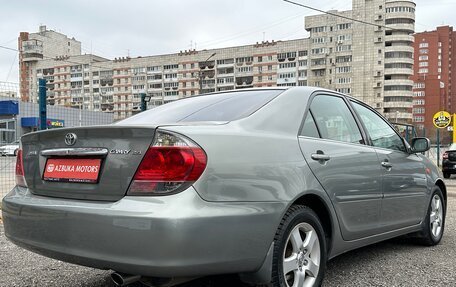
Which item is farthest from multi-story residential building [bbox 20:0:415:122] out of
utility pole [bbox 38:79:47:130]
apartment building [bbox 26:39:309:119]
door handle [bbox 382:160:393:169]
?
door handle [bbox 382:160:393:169]

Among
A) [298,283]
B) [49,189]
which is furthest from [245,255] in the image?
[49,189]

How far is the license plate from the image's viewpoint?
8.14 ft

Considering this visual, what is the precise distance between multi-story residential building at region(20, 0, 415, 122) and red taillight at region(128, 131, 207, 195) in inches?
3173

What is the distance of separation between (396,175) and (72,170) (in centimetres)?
280

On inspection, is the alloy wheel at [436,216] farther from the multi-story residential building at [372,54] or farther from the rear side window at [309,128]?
the multi-story residential building at [372,54]

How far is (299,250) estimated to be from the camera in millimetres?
2832

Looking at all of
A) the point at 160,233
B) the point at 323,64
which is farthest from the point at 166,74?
the point at 160,233

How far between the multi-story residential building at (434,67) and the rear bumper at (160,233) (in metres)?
135

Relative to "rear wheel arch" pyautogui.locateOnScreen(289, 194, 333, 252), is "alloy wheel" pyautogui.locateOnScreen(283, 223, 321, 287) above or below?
below

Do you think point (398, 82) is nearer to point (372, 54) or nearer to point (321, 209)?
point (372, 54)

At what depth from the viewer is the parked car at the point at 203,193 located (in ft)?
7.34

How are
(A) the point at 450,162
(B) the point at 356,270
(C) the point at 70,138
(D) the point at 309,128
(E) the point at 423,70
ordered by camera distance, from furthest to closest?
(E) the point at 423,70 < (A) the point at 450,162 < (B) the point at 356,270 < (D) the point at 309,128 < (C) the point at 70,138

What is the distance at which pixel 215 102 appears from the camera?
11.1 feet

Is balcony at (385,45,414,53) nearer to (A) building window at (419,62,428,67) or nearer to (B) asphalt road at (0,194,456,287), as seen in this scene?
(A) building window at (419,62,428,67)
